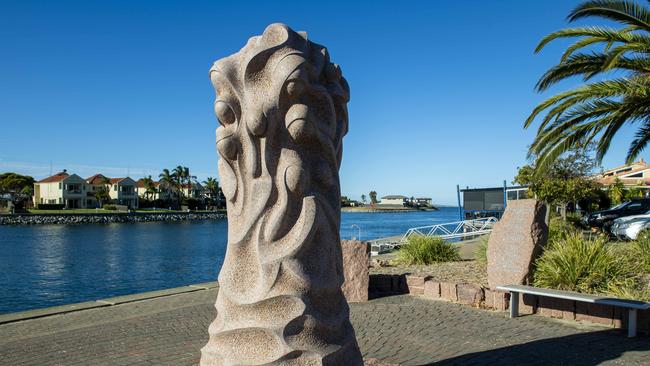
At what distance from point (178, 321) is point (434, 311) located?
4057 millimetres

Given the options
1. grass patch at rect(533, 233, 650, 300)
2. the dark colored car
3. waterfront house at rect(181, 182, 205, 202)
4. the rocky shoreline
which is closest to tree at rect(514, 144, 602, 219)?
the dark colored car

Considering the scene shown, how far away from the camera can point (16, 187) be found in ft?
285

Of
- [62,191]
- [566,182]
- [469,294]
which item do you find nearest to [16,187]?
[62,191]

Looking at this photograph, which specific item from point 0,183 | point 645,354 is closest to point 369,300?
point 645,354

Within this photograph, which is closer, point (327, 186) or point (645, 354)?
point (327, 186)

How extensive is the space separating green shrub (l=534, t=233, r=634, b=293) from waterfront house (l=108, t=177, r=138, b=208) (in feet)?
306

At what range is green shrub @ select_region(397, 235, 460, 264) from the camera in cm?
1316

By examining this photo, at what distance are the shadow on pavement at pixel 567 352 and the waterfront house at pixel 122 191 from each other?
94984 millimetres

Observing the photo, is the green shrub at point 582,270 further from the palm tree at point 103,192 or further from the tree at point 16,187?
the palm tree at point 103,192

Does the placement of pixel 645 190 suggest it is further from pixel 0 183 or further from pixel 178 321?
pixel 0 183

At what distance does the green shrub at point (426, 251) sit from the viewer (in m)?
13.2

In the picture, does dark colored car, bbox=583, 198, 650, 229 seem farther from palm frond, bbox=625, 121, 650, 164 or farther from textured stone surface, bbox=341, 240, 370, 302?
textured stone surface, bbox=341, 240, 370, 302

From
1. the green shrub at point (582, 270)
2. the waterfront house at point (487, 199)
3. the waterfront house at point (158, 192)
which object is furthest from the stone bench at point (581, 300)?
the waterfront house at point (158, 192)

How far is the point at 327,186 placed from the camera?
4.71 metres
